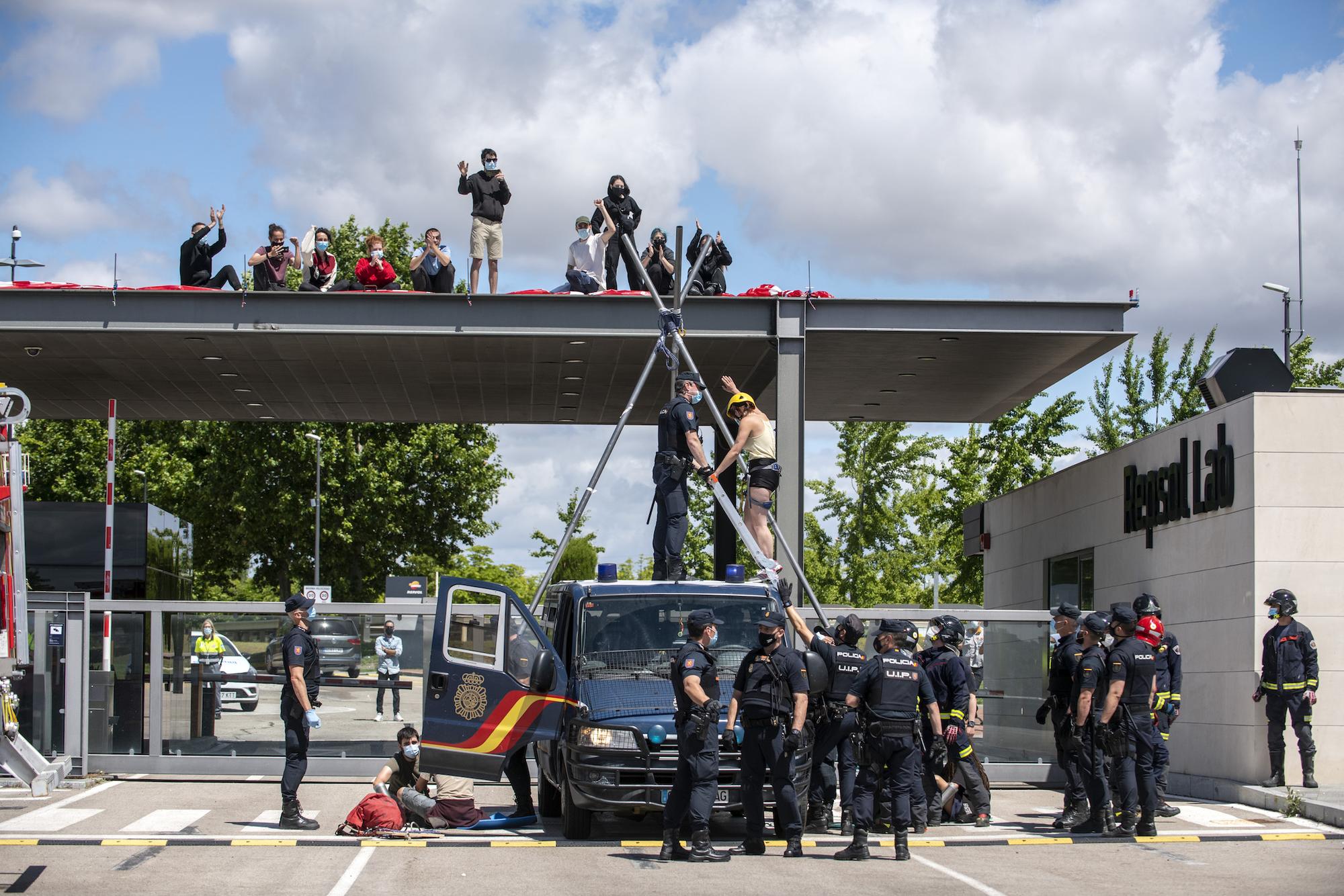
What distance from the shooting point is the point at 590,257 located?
19.4 m

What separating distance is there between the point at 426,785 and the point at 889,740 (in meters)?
4.42

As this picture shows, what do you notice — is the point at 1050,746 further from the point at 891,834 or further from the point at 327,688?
the point at 327,688

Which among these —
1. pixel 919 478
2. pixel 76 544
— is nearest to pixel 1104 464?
pixel 76 544

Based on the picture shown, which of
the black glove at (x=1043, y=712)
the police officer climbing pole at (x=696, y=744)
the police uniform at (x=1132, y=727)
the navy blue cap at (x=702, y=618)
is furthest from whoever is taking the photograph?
the black glove at (x=1043, y=712)

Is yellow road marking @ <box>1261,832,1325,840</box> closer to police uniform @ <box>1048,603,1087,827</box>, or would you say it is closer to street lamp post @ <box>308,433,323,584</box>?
police uniform @ <box>1048,603,1087,827</box>

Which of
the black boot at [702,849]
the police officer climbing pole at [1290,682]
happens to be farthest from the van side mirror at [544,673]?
the police officer climbing pole at [1290,682]

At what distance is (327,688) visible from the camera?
57.2ft

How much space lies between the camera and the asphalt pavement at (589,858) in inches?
382

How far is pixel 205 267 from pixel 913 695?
12419 mm

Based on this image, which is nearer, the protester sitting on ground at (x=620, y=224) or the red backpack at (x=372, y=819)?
the red backpack at (x=372, y=819)

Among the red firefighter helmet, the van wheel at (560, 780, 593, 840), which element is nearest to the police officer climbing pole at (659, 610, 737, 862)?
the van wheel at (560, 780, 593, 840)

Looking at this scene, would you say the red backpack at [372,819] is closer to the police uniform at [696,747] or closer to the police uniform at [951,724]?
the police uniform at [696,747]

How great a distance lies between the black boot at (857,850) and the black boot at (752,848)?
1.90 feet

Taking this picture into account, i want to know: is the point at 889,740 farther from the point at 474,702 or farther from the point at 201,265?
the point at 201,265
